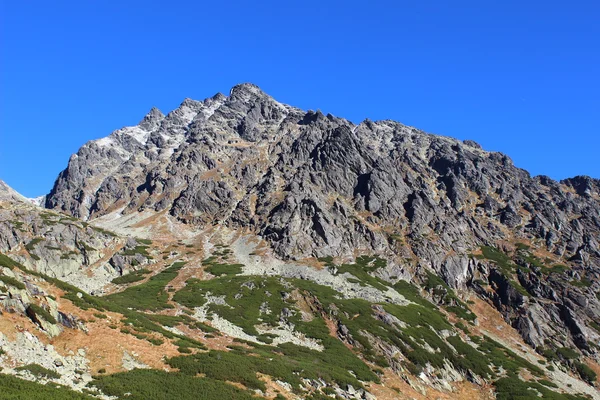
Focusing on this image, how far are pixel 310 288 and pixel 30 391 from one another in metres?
71.0

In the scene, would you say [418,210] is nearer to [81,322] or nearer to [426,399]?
[426,399]

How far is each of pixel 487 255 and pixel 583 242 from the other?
160 ft

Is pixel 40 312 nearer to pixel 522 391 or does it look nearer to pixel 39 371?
pixel 39 371

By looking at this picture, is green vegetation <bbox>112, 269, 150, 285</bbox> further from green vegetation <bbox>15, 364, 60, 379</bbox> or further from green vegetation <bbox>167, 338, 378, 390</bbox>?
green vegetation <bbox>15, 364, 60, 379</bbox>

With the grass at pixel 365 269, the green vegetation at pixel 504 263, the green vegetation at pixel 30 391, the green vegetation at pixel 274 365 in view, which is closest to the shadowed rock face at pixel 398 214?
the green vegetation at pixel 504 263

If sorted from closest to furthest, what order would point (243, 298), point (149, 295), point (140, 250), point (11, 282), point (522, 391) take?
point (11, 282), point (522, 391), point (149, 295), point (243, 298), point (140, 250)

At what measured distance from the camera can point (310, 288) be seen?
8969 centimetres

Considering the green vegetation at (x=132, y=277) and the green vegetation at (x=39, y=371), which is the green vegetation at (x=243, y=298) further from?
the green vegetation at (x=39, y=371)

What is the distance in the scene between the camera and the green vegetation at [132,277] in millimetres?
92981

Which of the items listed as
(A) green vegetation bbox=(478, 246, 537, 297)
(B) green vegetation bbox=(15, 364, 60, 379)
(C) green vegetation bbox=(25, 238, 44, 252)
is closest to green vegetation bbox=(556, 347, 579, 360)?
(A) green vegetation bbox=(478, 246, 537, 297)

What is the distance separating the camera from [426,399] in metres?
52.5

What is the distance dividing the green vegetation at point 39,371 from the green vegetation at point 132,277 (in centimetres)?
7094

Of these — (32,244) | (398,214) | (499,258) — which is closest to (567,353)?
(499,258)

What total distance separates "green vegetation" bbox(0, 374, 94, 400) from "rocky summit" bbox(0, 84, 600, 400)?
226 mm
